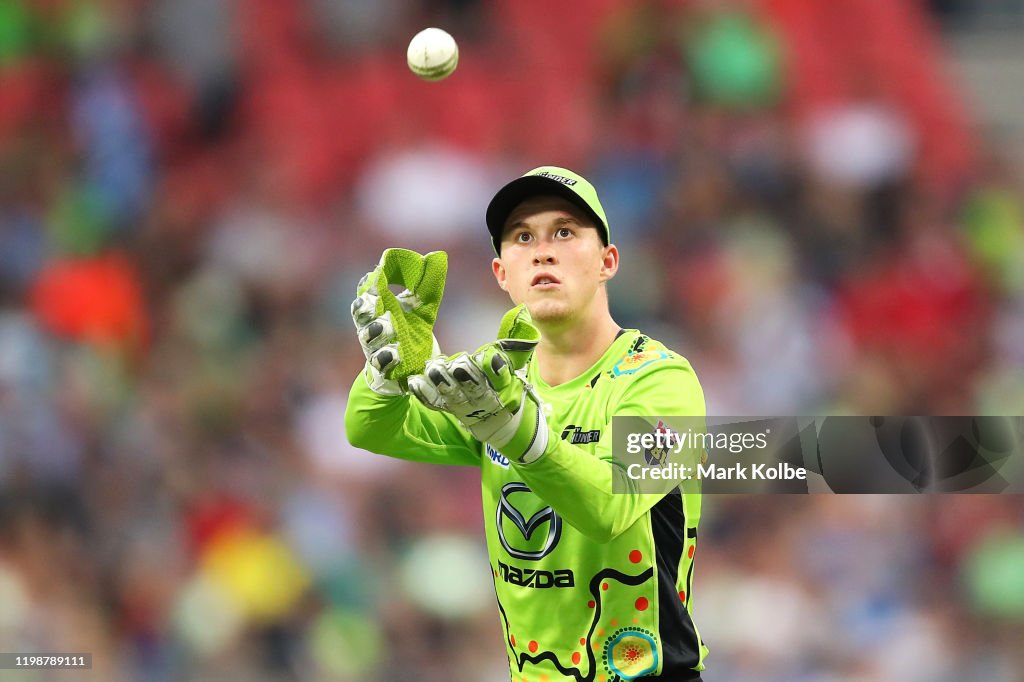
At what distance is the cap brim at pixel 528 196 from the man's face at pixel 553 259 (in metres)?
0.02

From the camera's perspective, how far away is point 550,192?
4.76 m

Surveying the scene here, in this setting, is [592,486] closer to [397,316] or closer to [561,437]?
[561,437]

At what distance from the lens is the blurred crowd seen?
Result: 8977 mm

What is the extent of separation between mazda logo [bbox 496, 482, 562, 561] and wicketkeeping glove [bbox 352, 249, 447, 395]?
0.57 m

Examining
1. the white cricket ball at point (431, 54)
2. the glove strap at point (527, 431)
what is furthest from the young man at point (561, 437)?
the white cricket ball at point (431, 54)

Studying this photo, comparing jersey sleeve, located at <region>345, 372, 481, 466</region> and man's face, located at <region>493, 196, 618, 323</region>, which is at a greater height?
man's face, located at <region>493, 196, 618, 323</region>

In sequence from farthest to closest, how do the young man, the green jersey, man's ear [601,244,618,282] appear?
man's ear [601,244,618,282]
the green jersey
the young man

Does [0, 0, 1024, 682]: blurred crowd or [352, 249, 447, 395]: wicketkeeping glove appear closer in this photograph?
[352, 249, 447, 395]: wicketkeeping glove

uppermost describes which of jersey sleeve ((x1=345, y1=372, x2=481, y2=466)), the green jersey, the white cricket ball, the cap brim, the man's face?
the white cricket ball

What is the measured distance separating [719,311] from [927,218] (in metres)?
2.00

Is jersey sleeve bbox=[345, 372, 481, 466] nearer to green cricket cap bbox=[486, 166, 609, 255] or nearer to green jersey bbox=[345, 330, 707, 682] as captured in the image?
green jersey bbox=[345, 330, 707, 682]

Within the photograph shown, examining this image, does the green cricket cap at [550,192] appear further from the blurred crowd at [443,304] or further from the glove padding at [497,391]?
the blurred crowd at [443,304]

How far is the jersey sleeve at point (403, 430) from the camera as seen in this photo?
15.2 ft

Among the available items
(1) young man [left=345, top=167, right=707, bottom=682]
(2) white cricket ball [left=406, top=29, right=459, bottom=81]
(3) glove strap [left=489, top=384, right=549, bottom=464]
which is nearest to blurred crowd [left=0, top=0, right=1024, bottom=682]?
(1) young man [left=345, top=167, right=707, bottom=682]
